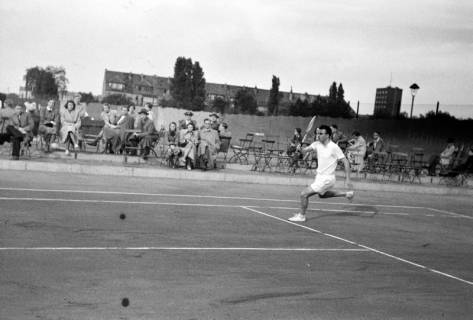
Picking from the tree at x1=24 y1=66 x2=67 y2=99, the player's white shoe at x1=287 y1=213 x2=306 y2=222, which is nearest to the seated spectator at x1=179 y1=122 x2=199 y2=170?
the player's white shoe at x1=287 y1=213 x2=306 y2=222

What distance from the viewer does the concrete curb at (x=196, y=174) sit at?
17109 millimetres

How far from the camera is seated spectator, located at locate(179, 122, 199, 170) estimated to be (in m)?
19.5

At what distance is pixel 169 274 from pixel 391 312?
8.22ft

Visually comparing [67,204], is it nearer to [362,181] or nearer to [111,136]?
[111,136]

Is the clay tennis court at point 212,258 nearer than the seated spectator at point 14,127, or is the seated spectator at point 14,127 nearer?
the clay tennis court at point 212,258

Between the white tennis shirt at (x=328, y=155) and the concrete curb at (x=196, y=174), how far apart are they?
7.04 meters

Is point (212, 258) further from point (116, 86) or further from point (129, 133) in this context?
point (116, 86)

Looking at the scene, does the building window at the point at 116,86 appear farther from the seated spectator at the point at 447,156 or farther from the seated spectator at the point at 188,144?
the seated spectator at the point at 188,144

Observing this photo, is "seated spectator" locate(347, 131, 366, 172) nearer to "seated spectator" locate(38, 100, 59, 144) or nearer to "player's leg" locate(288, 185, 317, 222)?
"seated spectator" locate(38, 100, 59, 144)

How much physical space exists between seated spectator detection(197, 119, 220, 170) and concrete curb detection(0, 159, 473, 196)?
71 centimetres

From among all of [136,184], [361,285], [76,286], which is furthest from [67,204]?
[361,285]

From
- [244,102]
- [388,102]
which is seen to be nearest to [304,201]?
[388,102]

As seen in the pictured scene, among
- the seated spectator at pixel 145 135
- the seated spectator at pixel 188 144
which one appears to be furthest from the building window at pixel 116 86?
the seated spectator at pixel 188 144

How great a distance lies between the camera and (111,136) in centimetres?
2089
